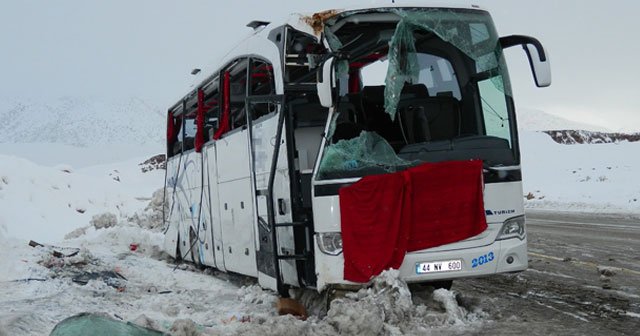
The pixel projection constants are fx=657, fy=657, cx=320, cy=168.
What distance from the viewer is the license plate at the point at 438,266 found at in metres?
6.30

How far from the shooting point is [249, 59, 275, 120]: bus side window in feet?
25.0

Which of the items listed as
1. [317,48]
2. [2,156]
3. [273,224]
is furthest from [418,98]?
[2,156]

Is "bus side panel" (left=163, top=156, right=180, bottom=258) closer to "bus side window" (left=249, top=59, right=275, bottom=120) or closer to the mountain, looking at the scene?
"bus side window" (left=249, top=59, right=275, bottom=120)

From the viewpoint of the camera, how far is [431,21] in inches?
265

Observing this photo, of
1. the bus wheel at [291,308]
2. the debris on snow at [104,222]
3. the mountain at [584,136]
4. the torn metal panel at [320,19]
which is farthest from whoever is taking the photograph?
the mountain at [584,136]

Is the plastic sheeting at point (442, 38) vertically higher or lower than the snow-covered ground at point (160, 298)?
higher

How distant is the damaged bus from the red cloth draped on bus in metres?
0.01

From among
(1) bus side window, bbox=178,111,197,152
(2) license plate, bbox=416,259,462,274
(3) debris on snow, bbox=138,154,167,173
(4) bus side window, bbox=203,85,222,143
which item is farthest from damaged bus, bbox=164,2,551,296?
(3) debris on snow, bbox=138,154,167,173

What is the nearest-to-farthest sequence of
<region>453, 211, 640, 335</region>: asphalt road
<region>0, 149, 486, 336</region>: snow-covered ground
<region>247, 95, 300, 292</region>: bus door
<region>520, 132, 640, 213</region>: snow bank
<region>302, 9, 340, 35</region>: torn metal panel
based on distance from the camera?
<region>0, 149, 486, 336</region>: snow-covered ground < <region>453, 211, 640, 335</region>: asphalt road < <region>302, 9, 340, 35</region>: torn metal panel < <region>247, 95, 300, 292</region>: bus door < <region>520, 132, 640, 213</region>: snow bank

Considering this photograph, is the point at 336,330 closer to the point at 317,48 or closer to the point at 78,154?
the point at 317,48

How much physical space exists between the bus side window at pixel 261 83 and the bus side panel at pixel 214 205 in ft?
6.55

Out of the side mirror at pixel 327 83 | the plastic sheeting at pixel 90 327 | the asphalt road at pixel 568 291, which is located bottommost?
the asphalt road at pixel 568 291

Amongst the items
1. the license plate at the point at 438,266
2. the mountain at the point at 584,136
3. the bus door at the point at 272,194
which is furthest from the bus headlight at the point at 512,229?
the mountain at the point at 584,136

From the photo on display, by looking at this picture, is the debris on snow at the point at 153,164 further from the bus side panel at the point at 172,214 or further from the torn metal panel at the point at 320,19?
the torn metal panel at the point at 320,19
